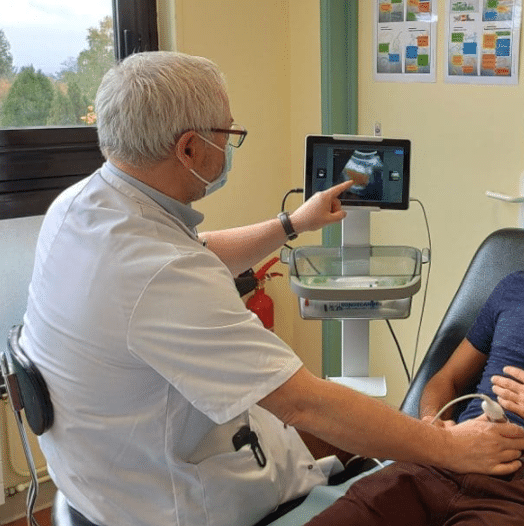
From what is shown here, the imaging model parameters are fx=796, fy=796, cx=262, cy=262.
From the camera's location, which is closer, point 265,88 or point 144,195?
point 144,195

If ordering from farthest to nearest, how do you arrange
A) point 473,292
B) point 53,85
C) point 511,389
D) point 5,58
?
point 53,85 < point 5,58 < point 473,292 < point 511,389

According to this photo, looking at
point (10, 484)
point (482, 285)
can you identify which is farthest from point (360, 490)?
point (10, 484)

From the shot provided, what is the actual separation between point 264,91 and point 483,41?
82 cm

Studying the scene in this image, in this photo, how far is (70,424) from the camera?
130cm

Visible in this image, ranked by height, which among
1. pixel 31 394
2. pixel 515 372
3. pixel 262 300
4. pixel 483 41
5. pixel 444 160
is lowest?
pixel 262 300

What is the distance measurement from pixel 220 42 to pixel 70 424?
5.52ft

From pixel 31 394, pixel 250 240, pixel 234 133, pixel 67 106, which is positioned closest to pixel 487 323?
pixel 250 240

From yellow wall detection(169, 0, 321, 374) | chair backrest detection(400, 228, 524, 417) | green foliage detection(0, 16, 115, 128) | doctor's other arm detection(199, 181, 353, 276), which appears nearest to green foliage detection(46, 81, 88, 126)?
green foliage detection(0, 16, 115, 128)

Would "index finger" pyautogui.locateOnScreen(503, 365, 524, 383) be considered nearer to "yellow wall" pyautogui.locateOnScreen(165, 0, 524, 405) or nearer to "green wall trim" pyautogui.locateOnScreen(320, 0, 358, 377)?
"yellow wall" pyautogui.locateOnScreen(165, 0, 524, 405)

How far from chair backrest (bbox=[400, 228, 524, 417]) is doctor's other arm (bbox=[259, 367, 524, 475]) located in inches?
20.0

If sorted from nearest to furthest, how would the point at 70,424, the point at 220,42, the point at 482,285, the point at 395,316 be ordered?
the point at 70,424, the point at 395,316, the point at 482,285, the point at 220,42

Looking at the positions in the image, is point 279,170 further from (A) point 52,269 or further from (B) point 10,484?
(A) point 52,269

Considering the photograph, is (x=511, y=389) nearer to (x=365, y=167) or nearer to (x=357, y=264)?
(x=357, y=264)

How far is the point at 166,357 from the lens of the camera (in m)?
1.18
